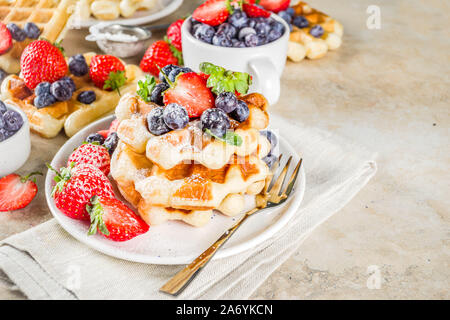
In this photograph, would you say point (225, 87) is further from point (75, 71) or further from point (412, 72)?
point (412, 72)

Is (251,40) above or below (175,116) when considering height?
below

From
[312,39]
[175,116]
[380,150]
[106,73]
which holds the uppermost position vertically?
[175,116]

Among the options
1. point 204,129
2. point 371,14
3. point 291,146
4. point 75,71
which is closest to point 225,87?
point 204,129

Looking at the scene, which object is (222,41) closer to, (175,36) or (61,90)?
(175,36)

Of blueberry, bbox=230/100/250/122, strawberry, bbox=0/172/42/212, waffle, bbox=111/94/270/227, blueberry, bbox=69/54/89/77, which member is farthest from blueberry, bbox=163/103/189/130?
blueberry, bbox=69/54/89/77

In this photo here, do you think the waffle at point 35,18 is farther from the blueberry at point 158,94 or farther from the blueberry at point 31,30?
the blueberry at point 158,94

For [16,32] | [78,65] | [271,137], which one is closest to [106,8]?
[16,32]
